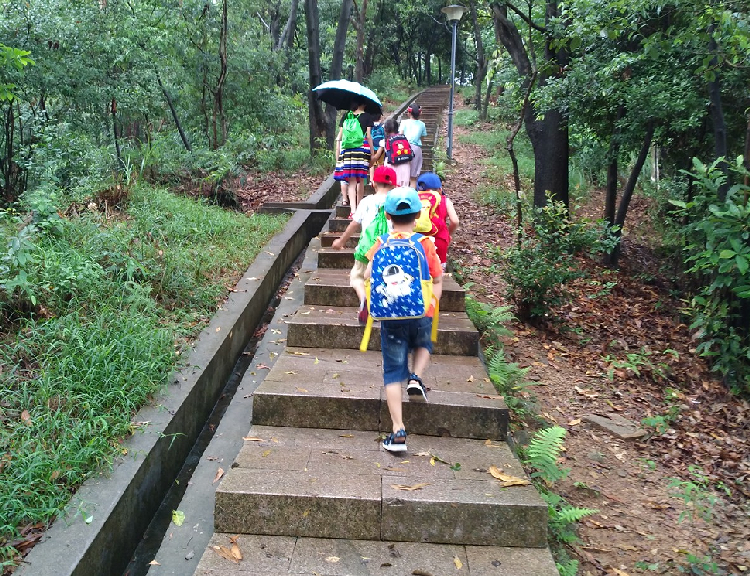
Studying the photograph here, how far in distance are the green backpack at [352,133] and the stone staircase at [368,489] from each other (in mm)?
4200

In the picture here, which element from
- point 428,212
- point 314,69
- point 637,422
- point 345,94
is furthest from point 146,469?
point 314,69

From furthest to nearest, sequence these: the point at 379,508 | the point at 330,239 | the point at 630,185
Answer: the point at 630,185, the point at 330,239, the point at 379,508

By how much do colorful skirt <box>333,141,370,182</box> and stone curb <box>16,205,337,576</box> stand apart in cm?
241

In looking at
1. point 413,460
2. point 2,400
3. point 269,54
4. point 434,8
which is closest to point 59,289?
point 2,400

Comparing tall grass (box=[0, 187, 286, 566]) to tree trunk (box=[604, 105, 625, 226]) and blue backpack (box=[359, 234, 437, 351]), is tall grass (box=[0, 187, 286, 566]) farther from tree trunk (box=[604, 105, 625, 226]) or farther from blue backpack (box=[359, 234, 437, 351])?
tree trunk (box=[604, 105, 625, 226])

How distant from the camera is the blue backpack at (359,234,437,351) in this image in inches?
145

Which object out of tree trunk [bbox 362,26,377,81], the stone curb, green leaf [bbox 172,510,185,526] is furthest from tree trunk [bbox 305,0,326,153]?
tree trunk [bbox 362,26,377,81]

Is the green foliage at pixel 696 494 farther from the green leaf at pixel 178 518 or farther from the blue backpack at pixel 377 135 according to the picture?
the blue backpack at pixel 377 135

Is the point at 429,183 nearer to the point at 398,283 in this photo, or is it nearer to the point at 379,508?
the point at 398,283

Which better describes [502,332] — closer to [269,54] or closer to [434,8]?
[269,54]

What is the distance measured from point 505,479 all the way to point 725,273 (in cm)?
433

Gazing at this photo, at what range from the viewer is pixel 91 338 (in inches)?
186

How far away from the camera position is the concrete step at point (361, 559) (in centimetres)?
311

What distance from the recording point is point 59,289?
17.1 ft
